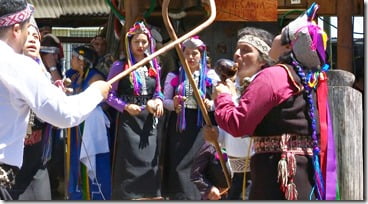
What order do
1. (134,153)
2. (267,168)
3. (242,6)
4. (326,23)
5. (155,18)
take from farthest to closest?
1. (326,23)
2. (155,18)
3. (242,6)
4. (134,153)
5. (267,168)

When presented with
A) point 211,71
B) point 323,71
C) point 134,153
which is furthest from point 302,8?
point 323,71

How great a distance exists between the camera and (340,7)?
769 cm

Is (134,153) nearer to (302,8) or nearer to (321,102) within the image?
(302,8)

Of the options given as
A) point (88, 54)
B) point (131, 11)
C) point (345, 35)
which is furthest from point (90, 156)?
point (345, 35)

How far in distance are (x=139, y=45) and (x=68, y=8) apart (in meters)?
3.11

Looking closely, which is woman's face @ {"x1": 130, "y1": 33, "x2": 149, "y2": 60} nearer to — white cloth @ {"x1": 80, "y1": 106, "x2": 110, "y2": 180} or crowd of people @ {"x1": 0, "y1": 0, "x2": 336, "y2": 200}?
crowd of people @ {"x1": 0, "y1": 0, "x2": 336, "y2": 200}

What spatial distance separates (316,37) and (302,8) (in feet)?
11.0

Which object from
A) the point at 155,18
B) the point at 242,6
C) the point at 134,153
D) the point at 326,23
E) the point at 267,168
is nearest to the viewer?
the point at 267,168

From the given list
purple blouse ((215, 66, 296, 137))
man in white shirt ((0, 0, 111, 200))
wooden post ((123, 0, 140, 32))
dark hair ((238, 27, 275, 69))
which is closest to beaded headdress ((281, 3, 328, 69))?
purple blouse ((215, 66, 296, 137))

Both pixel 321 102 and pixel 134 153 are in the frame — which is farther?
pixel 134 153

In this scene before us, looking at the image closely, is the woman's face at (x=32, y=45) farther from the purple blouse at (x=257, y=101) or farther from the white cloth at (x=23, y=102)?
the purple blouse at (x=257, y=101)

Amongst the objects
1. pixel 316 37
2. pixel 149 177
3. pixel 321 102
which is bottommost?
pixel 149 177

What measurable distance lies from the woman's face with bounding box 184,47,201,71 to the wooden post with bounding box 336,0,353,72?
4.65ft

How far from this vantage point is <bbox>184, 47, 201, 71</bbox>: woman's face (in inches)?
274
